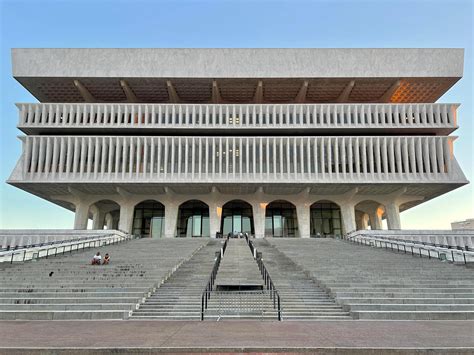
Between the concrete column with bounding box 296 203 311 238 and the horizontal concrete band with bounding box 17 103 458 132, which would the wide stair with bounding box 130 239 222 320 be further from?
the horizontal concrete band with bounding box 17 103 458 132

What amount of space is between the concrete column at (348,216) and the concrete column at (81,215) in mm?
30600

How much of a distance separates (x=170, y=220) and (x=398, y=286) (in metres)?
32.8

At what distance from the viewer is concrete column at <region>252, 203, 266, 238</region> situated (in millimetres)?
42544

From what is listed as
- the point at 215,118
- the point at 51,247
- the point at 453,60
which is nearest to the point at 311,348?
the point at 51,247

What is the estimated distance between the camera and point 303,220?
43250mm

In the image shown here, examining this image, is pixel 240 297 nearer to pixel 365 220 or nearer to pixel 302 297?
pixel 302 297

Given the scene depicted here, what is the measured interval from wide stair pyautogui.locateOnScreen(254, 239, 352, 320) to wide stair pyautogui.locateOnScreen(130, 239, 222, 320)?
281cm

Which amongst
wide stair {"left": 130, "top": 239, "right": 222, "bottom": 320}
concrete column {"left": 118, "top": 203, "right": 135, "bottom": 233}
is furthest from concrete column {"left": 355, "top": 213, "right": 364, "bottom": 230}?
wide stair {"left": 130, "top": 239, "right": 222, "bottom": 320}

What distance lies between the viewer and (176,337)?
7.22 m

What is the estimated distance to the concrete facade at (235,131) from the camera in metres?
39.6

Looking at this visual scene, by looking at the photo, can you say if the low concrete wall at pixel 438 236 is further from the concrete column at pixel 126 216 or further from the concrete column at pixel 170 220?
the concrete column at pixel 126 216

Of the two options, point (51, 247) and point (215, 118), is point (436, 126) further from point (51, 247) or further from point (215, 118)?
point (51, 247)

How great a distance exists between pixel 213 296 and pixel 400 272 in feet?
27.2

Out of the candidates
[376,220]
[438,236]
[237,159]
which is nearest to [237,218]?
[237,159]
